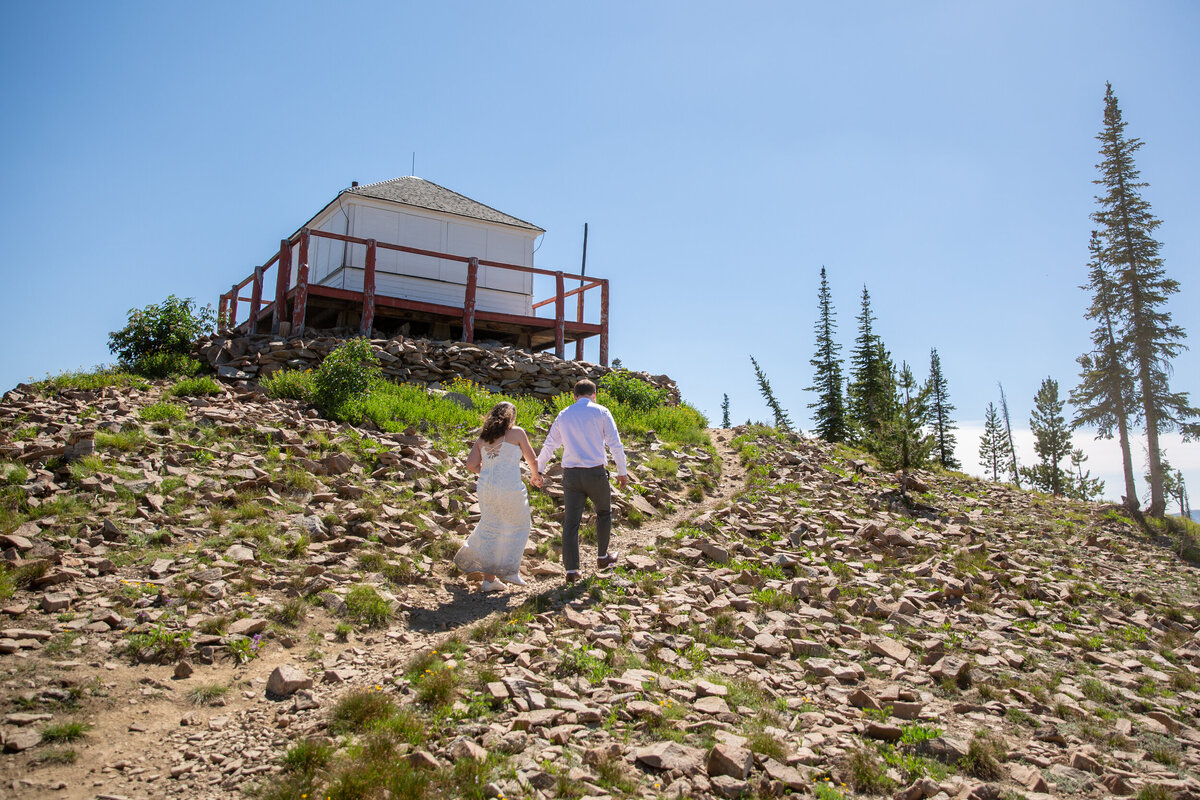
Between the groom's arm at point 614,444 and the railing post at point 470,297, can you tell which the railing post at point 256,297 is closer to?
the railing post at point 470,297

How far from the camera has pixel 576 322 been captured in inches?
776

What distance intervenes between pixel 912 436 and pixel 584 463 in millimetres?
10349

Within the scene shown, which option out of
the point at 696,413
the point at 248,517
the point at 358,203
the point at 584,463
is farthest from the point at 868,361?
the point at 248,517

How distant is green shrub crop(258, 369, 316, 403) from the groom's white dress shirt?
6.58 meters

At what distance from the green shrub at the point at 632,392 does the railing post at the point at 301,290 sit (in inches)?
276

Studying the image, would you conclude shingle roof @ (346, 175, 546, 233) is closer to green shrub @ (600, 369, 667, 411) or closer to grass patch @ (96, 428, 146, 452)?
green shrub @ (600, 369, 667, 411)

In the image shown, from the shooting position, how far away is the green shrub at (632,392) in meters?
16.9

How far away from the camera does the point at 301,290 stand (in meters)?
15.6

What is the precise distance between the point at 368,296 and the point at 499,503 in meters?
10.7

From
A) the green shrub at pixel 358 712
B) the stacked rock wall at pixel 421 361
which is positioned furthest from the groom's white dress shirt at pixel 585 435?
the stacked rock wall at pixel 421 361

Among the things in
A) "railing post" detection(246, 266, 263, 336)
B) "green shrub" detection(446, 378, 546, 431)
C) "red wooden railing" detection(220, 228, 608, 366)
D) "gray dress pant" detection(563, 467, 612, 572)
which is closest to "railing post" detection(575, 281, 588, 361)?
"red wooden railing" detection(220, 228, 608, 366)

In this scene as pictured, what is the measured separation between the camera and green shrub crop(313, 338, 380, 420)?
12023 mm

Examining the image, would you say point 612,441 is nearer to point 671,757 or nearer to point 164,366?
point 671,757

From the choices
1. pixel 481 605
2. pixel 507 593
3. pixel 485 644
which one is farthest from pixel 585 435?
pixel 485 644
